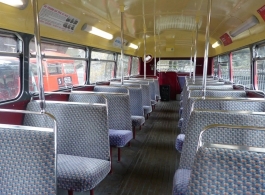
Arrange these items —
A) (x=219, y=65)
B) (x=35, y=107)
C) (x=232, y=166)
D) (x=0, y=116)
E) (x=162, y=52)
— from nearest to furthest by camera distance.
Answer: (x=232, y=166) < (x=0, y=116) < (x=35, y=107) < (x=219, y=65) < (x=162, y=52)

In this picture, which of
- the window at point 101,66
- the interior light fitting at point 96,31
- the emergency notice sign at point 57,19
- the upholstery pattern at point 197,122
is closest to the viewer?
the upholstery pattern at point 197,122

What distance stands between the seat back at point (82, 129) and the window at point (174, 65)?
387 inches

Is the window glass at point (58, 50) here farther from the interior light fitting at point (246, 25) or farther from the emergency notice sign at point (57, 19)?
the interior light fitting at point (246, 25)

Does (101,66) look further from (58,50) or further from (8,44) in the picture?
→ (8,44)

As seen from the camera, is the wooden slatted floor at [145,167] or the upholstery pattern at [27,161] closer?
the upholstery pattern at [27,161]

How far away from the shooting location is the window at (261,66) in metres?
4.44

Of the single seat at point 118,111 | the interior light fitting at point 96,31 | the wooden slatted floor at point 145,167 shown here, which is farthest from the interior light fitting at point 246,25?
the interior light fitting at point 96,31

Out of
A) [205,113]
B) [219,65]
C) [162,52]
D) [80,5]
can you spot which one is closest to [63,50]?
[80,5]

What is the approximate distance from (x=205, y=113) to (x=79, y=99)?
2101mm

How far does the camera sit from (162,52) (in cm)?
1184

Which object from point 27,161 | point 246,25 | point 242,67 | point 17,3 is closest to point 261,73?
point 246,25

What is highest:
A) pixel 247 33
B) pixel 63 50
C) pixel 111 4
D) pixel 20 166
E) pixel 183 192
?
pixel 111 4

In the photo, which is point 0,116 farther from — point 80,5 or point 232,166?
point 232,166

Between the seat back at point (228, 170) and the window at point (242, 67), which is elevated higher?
the window at point (242, 67)
